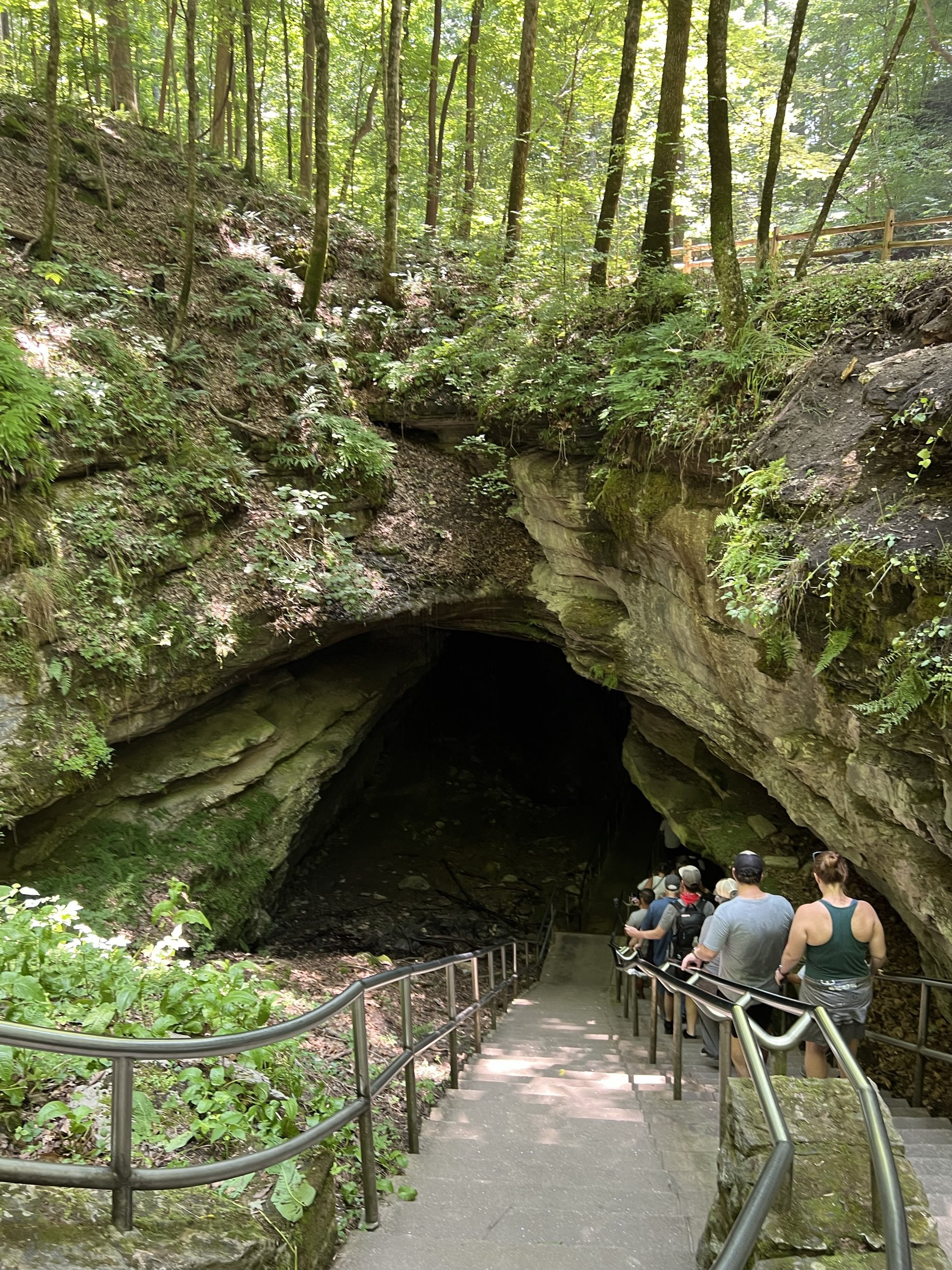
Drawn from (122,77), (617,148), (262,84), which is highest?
(262,84)

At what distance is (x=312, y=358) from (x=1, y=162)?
4366mm

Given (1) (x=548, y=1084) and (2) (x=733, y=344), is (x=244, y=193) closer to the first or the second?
(2) (x=733, y=344)

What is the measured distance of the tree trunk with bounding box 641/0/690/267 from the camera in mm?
8188

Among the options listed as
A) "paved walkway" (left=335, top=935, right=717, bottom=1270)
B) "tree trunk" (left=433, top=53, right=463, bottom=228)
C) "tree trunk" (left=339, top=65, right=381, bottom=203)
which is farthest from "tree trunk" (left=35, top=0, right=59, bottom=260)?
"paved walkway" (left=335, top=935, right=717, bottom=1270)

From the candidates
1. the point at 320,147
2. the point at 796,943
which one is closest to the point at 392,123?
the point at 320,147

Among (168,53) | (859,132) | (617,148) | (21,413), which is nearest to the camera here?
(21,413)

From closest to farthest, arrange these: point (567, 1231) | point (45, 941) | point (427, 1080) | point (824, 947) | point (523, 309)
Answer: point (567, 1231) < point (45, 941) < point (824, 947) < point (427, 1080) < point (523, 309)

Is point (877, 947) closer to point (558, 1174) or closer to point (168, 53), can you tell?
point (558, 1174)

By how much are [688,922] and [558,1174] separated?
116 inches

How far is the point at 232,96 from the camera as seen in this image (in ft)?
51.7

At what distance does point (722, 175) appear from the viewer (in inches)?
277

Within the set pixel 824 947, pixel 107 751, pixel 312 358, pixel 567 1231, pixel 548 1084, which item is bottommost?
pixel 548 1084

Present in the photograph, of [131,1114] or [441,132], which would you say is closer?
[131,1114]

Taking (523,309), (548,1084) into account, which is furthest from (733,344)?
(548,1084)
